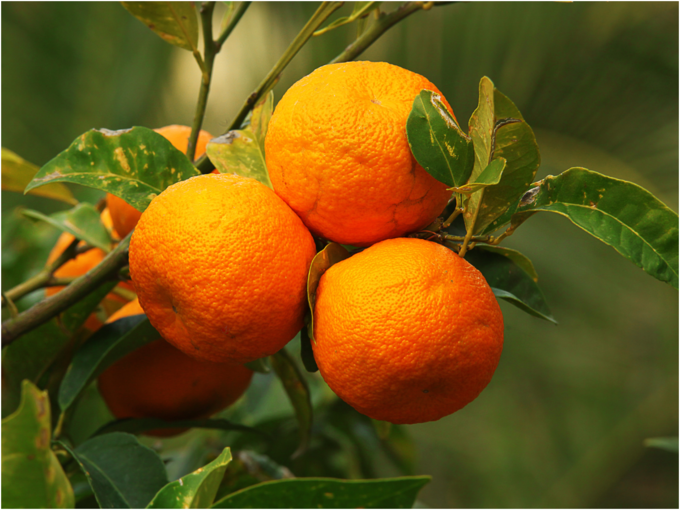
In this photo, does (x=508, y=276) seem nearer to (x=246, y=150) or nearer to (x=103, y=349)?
(x=246, y=150)

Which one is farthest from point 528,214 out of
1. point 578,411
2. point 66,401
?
point 578,411

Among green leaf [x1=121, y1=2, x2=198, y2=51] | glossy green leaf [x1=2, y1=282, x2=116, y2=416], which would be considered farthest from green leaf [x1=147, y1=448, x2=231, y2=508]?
green leaf [x1=121, y1=2, x2=198, y2=51]

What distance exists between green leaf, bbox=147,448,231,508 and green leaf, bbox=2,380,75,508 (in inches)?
2.7

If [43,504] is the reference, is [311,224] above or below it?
above

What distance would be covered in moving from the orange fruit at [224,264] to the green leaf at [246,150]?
53 mm

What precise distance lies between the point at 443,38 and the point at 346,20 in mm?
1350

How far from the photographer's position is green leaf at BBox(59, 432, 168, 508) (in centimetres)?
45

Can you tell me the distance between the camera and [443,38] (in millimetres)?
1687

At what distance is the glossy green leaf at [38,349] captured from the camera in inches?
22.5

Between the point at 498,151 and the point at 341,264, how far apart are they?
0.14m

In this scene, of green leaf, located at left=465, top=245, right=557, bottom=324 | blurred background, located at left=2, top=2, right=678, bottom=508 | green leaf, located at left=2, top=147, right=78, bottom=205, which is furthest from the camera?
blurred background, located at left=2, top=2, right=678, bottom=508

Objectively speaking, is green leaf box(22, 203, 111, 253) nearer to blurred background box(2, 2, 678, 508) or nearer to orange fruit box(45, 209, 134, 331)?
orange fruit box(45, 209, 134, 331)

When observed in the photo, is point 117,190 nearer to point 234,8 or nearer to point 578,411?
point 234,8

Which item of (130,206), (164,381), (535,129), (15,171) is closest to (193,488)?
(164,381)
